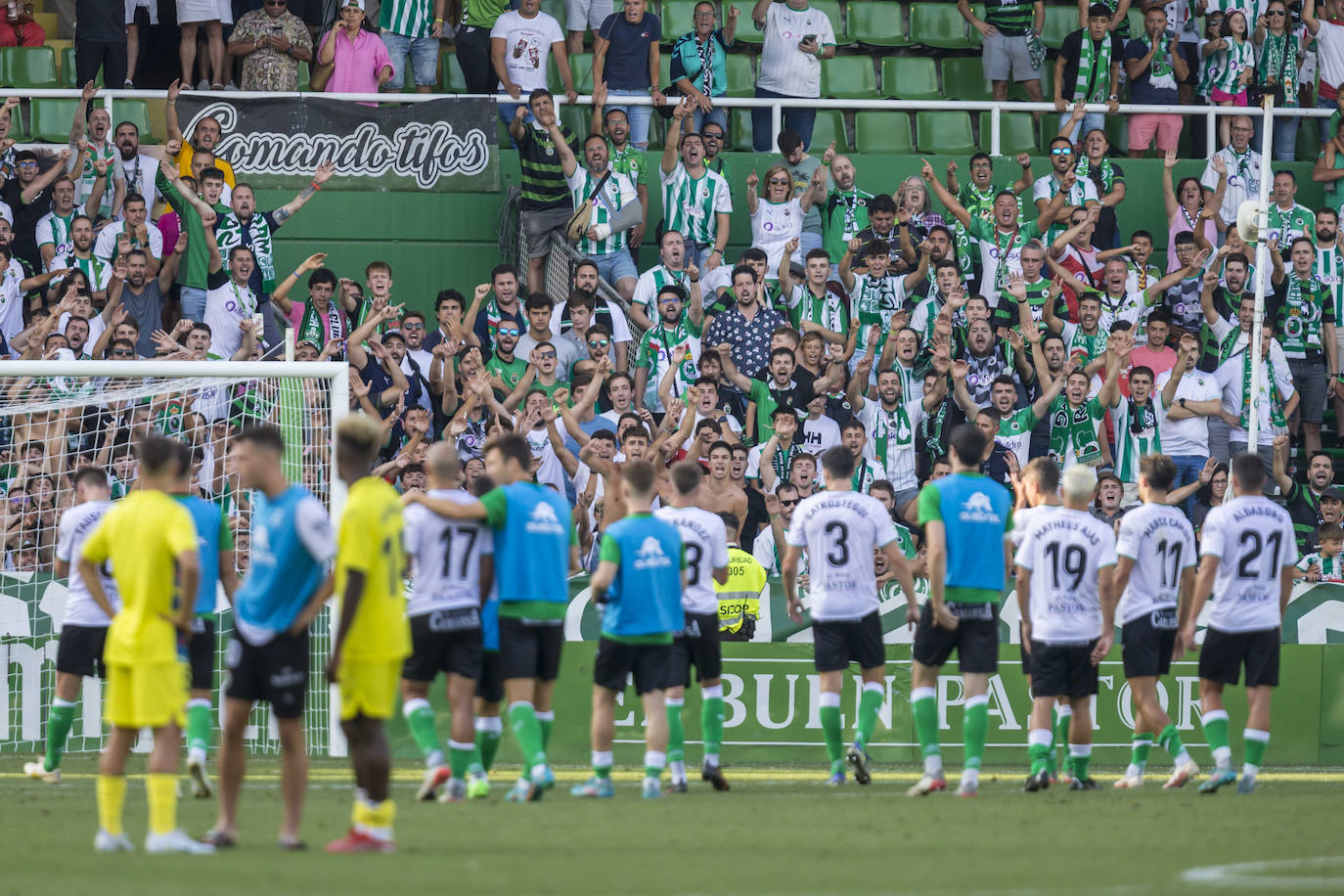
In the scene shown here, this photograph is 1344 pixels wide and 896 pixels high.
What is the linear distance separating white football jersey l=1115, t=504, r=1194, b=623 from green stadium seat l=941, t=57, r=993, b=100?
1158 centimetres

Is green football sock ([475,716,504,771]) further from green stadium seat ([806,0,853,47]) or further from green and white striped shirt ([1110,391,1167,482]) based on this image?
green stadium seat ([806,0,853,47])

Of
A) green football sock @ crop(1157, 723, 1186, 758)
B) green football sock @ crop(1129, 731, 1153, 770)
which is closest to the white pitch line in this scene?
green football sock @ crop(1157, 723, 1186, 758)

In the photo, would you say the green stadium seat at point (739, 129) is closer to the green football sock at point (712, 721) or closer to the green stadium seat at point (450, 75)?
the green stadium seat at point (450, 75)

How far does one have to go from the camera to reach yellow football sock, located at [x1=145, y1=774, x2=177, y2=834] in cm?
796

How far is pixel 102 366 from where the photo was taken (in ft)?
43.5

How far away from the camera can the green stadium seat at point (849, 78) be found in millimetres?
22312

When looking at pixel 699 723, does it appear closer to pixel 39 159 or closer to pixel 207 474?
pixel 207 474

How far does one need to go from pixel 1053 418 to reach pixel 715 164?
4.45m

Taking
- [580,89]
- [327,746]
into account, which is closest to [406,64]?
[580,89]

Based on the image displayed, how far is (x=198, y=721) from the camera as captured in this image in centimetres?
1122

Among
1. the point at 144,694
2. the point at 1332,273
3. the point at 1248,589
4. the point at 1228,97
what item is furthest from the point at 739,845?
the point at 1228,97

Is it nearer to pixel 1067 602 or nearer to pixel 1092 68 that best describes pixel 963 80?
pixel 1092 68

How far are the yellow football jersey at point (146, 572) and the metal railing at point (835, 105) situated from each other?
11483mm

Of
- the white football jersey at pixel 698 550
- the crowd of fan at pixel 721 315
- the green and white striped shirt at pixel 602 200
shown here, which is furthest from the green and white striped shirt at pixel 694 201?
the white football jersey at pixel 698 550
